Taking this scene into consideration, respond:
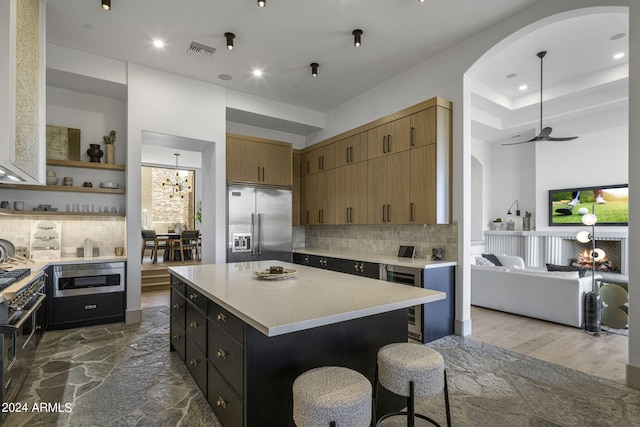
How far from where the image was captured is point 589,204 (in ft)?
22.3

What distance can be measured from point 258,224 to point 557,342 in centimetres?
410

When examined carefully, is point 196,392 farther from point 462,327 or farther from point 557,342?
point 557,342

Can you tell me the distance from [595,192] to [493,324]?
4.63 meters

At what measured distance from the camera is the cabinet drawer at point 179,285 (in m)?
2.76

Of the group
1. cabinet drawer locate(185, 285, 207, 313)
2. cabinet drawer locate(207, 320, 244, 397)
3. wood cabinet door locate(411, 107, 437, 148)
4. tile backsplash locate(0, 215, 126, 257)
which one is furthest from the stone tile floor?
wood cabinet door locate(411, 107, 437, 148)

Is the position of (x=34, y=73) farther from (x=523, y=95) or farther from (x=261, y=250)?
(x=523, y=95)

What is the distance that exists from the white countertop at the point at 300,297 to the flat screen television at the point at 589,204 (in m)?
6.34

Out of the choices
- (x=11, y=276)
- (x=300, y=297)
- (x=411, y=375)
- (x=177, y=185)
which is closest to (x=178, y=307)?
(x=11, y=276)

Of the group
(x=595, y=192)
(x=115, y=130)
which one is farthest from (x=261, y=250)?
(x=595, y=192)

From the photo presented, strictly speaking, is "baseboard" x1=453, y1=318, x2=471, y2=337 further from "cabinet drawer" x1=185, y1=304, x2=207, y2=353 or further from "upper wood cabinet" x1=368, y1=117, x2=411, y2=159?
"cabinet drawer" x1=185, y1=304, x2=207, y2=353

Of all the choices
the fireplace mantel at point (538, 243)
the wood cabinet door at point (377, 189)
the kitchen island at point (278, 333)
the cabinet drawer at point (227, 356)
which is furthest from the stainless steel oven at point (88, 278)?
the fireplace mantel at point (538, 243)

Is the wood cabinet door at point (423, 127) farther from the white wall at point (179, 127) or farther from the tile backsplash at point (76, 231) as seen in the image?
the tile backsplash at point (76, 231)

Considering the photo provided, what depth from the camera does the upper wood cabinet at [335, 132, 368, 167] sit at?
15.5 ft

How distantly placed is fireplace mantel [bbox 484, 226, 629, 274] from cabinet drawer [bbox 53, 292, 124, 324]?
7798 mm
